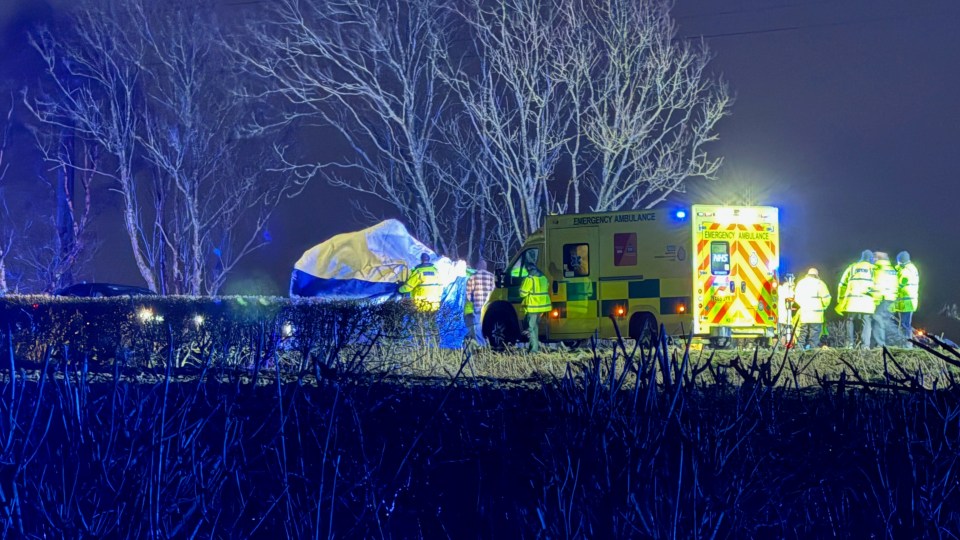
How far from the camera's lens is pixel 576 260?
18531 mm

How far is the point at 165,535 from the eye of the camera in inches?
175

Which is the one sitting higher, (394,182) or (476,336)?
(394,182)

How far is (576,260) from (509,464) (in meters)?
13.4

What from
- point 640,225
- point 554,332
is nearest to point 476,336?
point 554,332

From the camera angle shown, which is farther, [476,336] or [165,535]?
[476,336]

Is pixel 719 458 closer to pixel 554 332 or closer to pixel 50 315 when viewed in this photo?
pixel 50 315

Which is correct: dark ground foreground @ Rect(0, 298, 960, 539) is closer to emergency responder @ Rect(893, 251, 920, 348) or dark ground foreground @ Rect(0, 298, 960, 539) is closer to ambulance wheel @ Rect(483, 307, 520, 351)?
emergency responder @ Rect(893, 251, 920, 348)

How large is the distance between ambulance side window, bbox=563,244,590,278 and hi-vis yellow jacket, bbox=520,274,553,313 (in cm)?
74

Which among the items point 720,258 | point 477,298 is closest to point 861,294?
point 720,258

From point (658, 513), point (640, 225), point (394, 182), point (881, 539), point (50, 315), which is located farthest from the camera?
point (394, 182)

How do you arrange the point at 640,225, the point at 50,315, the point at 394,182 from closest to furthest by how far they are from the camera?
the point at 50,315
the point at 640,225
the point at 394,182

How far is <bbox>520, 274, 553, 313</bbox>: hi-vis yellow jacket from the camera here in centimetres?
1789

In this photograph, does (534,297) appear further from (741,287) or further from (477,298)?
(741,287)

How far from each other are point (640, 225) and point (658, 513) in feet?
45.9
